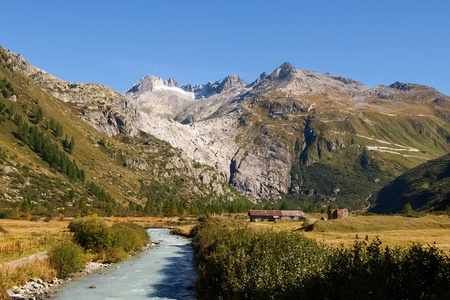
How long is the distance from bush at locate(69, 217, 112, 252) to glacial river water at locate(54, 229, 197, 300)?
475 centimetres

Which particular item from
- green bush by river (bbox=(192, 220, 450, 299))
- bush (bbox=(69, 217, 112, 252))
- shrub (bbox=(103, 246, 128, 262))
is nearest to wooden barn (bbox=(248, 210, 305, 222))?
shrub (bbox=(103, 246, 128, 262))

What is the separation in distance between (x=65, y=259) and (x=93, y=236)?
39.2ft

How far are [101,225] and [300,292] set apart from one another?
146 ft

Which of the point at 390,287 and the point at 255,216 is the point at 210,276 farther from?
the point at 255,216

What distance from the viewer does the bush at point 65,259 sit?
141 feet

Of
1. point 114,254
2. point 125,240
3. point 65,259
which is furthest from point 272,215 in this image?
point 65,259

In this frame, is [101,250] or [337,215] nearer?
[101,250]

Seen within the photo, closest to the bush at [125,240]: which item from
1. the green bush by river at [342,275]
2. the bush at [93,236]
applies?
the bush at [93,236]

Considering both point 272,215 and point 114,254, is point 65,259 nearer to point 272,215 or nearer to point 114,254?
point 114,254

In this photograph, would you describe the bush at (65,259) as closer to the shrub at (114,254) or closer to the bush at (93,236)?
the shrub at (114,254)

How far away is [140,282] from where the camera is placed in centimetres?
4297

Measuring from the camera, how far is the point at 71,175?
19912 centimetres

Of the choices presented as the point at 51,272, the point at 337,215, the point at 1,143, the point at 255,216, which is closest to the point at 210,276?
the point at 51,272

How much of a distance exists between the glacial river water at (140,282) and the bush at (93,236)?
15.6 ft
